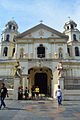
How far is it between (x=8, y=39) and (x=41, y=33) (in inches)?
398

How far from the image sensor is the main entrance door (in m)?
25.2

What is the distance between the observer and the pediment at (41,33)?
25953 mm

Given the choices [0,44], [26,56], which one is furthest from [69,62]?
[0,44]

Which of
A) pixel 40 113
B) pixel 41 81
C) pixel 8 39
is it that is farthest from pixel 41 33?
pixel 40 113

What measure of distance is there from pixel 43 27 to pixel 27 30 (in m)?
3.76

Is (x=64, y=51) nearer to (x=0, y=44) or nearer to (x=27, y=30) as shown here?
(x=27, y=30)

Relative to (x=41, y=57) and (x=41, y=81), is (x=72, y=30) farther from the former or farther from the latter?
(x=41, y=81)

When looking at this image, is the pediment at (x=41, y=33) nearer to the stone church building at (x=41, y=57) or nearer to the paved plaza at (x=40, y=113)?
the stone church building at (x=41, y=57)

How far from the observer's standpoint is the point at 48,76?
25.6 metres

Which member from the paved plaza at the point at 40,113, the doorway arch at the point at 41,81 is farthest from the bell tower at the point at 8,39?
the paved plaza at the point at 40,113

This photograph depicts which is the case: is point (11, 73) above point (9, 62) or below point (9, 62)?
below

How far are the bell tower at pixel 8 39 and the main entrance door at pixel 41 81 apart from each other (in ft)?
30.1

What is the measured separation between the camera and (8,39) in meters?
31.1

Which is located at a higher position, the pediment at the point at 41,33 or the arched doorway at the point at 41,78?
the pediment at the point at 41,33
